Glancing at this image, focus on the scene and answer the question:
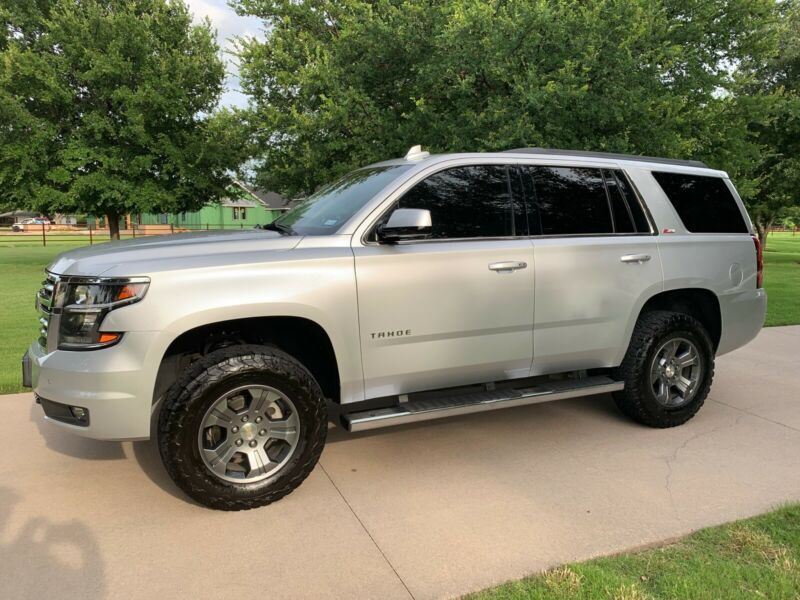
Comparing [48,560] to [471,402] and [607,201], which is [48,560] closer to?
[471,402]

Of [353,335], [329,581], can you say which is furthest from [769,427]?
[329,581]

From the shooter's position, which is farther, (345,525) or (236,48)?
(236,48)

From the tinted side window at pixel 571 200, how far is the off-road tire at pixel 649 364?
79cm

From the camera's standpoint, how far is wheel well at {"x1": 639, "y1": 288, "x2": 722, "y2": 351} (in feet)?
15.0

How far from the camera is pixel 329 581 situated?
2650mm

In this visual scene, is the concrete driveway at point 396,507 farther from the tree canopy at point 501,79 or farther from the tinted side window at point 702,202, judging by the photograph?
the tree canopy at point 501,79

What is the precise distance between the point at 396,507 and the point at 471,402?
0.82m

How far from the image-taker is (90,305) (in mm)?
2984

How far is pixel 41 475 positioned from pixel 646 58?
12.3m

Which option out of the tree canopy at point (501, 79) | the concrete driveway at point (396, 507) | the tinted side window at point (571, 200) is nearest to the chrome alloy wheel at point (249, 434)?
the concrete driveway at point (396, 507)

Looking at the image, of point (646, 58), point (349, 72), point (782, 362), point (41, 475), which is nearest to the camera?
point (41, 475)

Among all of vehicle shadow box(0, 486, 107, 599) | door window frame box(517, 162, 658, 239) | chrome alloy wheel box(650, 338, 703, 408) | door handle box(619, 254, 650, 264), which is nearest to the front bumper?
vehicle shadow box(0, 486, 107, 599)

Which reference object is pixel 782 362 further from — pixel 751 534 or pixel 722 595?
pixel 722 595

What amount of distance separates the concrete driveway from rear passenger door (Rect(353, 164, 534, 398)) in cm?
66
